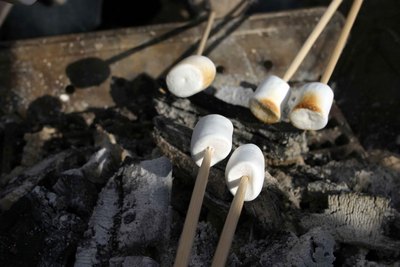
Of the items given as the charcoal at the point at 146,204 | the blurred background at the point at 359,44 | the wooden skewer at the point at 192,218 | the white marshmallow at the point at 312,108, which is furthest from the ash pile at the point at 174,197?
the blurred background at the point at 359,44

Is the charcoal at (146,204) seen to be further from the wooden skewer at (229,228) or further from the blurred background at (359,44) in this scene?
the blurred background at (359,44)

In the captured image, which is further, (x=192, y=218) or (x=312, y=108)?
(x=312, y=108)

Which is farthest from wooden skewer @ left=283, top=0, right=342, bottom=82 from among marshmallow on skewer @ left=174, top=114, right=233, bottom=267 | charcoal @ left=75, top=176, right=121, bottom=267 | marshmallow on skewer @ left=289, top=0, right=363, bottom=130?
charcoal @ left=75, top=176, right=121, bottom=267

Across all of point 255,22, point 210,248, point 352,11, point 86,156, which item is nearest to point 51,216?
point 86,156

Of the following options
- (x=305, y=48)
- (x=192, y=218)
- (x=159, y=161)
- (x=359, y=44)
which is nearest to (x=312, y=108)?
(x=305, y=48)

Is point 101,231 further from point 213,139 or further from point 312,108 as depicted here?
point 312,108
